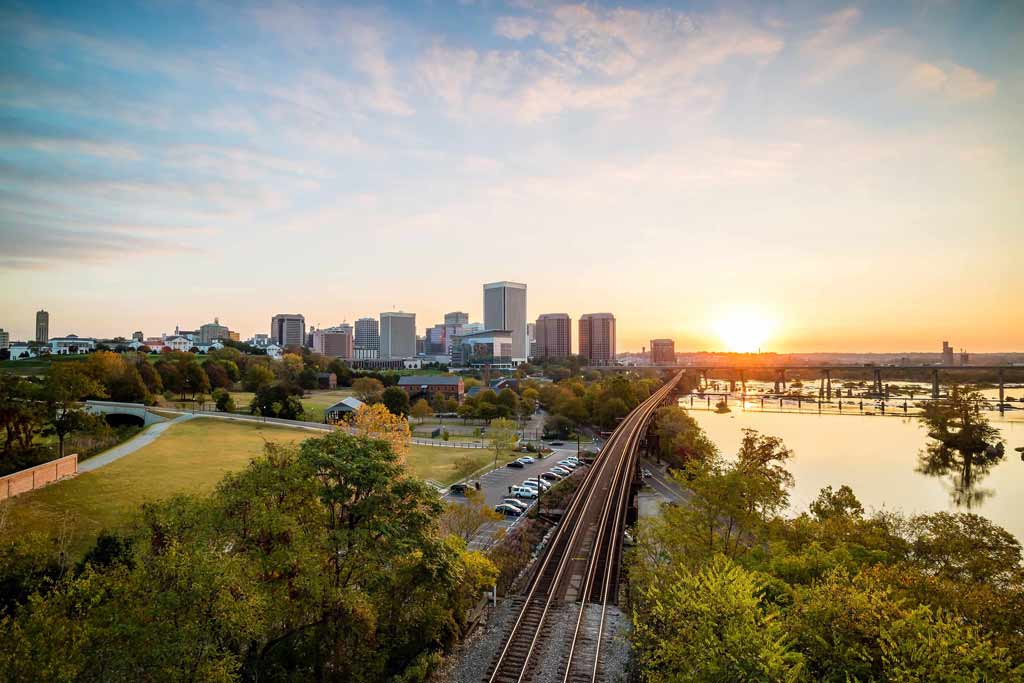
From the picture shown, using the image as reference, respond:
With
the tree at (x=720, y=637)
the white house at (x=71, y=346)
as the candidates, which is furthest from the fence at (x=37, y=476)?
the white house at (x=71, y=346)

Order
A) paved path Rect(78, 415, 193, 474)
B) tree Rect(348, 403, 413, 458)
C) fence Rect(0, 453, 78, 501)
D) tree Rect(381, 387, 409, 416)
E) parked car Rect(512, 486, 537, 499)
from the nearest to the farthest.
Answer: fence Rect(0, 453, 78, 501) < tree Rect(348, 403, 413, 458) < paved path Rect(78, 415, 193, 474) < parked car Rect(512, 486, 537, 499) < tree Rect(381, 387, 409, 416)

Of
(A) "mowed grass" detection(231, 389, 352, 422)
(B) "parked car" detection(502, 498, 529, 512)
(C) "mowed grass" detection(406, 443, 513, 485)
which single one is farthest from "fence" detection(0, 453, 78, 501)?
(A) "mowed grass" detection(231, 389, 352, 422)

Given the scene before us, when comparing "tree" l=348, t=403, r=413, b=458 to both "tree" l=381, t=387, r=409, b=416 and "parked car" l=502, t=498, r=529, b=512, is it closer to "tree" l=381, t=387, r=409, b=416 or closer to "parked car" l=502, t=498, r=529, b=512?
"parked car" l=502, t=498, r=529, b=512

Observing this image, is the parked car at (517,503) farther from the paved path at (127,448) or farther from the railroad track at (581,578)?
the paved path at (127,448)

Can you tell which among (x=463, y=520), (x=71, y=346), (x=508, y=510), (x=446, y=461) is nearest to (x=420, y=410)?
(x=446, y=461)

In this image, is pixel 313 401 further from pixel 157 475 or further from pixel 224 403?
pixel 157 475

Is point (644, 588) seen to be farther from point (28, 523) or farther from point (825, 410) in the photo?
point (825, 410)
